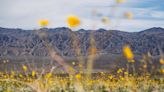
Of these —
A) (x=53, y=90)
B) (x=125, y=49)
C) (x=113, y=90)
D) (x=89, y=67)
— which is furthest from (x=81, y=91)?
(x=113, y=90)

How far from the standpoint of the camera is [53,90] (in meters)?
6.29

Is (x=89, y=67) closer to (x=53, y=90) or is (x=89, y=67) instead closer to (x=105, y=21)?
(x=105, y=21)

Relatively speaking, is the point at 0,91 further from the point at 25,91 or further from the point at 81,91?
the point at 81,91

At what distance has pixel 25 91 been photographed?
21.0 ft

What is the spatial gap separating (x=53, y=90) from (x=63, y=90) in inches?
8.5

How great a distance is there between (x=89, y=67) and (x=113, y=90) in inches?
149

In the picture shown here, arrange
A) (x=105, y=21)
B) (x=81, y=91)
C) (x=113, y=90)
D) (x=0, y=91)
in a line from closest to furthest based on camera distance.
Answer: (x=105, y=21) < (x=81, y=91) < (x=0, y=91) < (x=113, y=90)

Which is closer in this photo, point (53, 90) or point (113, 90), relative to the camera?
point (53, 90)

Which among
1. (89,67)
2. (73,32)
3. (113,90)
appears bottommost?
(113,90)

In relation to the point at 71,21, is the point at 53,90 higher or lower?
lower

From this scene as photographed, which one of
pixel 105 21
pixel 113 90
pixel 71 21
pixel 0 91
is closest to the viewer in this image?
pixel 71 21

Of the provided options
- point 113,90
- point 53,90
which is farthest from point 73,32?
point 113,90

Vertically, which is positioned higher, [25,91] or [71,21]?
[71,21]

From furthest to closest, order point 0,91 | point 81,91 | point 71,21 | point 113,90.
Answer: point 113,90, point 0,91, point 81,91, point 71,21
